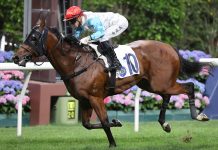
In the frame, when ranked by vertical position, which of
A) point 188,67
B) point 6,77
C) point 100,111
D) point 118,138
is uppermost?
point 188,67

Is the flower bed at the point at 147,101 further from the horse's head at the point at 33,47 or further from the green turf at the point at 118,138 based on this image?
the horse's head at the point at 33,47

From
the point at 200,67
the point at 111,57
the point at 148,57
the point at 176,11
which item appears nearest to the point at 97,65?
the point at 111,57

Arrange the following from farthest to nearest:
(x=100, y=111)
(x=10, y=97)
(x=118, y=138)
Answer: (x=10, y=97) → (x=118, y=138) → (x=100, y=111)

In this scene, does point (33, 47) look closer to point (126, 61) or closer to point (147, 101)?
point (126, 61)

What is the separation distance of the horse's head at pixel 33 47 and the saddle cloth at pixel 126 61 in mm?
638

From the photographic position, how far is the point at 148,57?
340 inches

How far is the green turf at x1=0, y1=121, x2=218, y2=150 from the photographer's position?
26.6ft

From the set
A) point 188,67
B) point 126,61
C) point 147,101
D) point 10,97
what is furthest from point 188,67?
point 10,97

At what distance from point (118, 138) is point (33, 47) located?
2.00m

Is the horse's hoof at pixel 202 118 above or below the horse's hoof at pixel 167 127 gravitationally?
above

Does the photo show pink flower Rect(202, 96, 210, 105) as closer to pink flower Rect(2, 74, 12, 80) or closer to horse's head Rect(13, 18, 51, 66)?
pink flower Rect(2, 74, 12, 80)

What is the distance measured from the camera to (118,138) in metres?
9.08

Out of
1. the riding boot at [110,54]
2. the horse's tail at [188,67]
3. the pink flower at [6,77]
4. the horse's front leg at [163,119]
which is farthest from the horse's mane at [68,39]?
the pink flower at [6,77]

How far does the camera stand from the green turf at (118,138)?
8.11 m
